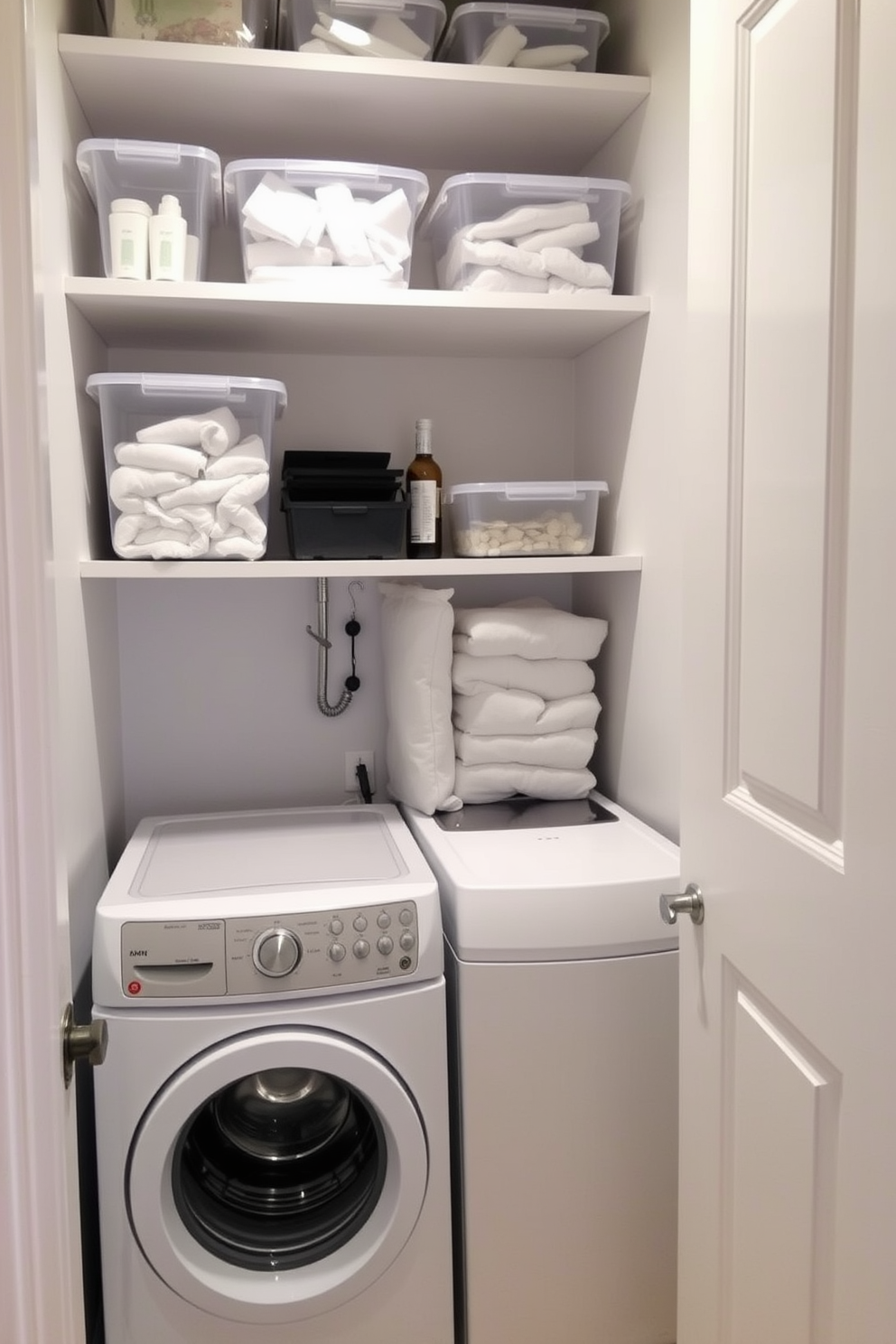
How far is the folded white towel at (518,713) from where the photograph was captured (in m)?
2.09

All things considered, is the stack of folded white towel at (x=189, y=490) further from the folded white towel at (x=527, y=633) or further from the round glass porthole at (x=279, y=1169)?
the round glass porthole at (x=279, y=1169)

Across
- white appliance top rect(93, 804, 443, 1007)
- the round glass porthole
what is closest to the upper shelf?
white appliance top rect(93, 804, 443, 1007)

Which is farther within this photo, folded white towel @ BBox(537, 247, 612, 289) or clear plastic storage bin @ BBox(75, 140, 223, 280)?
folded white towel @ BBox(537, 247, 612, 289)

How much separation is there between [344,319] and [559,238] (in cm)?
42

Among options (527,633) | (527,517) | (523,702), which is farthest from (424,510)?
(523,702)

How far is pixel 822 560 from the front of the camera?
0.98 m

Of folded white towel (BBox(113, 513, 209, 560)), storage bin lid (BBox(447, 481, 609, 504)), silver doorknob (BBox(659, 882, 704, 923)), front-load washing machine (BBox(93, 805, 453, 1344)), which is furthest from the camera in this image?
storage bin lid (BBox(447, 481, 609, 504))

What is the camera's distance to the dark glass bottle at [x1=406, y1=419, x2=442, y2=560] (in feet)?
6.81

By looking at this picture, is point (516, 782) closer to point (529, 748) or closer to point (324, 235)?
point (529, 748)

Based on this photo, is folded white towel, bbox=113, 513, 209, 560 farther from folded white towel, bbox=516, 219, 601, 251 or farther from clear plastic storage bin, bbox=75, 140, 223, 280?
folded white towel, bbox=516, 219, 601, 251

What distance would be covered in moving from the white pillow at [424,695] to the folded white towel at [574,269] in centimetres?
63

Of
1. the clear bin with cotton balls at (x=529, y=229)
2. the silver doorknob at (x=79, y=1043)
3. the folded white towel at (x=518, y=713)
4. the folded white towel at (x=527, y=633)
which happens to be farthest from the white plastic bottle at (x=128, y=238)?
the silver doorknob at (x=79, y=1043)

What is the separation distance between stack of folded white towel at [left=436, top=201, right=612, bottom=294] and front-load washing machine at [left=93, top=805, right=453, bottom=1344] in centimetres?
108

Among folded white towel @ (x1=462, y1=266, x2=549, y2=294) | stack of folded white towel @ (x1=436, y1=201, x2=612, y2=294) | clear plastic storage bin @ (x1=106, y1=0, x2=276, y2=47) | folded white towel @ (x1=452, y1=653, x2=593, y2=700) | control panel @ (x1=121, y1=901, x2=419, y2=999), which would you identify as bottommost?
control panel @ (x1=121, y1=901, x2=419, y2=999)
